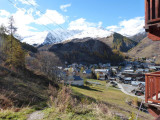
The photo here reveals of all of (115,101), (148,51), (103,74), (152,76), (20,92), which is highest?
(148,51)

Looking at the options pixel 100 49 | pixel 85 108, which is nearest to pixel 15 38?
pixel 85 108

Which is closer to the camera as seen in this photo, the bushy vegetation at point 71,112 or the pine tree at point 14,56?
the bushy vegetation at point 71,112

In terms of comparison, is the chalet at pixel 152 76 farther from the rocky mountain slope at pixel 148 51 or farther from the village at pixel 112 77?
the rocky mountain slope at pixel 148 51

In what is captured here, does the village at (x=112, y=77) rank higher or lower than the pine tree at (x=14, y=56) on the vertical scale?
lower

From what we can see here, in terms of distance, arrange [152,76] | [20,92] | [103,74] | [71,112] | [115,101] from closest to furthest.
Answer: [152,76] < [71,112] < [20,92] < [115,101] < [103,74]

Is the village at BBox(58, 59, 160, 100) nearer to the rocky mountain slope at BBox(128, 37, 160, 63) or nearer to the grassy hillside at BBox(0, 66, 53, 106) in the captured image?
the grassy hillside at BBox(0, 66, 53, 106)

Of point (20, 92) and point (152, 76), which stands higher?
point (152, 76)

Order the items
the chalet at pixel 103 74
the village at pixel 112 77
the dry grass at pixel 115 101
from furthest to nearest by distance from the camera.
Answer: the chalet at pixel 103 74 → the village at pixel 112 77 → the dry grass at pixel 115 101

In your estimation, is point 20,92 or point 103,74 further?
point 103,74

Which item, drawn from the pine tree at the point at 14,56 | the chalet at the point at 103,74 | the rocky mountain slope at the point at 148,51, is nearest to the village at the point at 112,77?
the chalet at the point at 103,74

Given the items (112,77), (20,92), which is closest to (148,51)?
(112,77)

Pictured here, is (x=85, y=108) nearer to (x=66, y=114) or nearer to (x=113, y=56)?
(x=66, y=114)

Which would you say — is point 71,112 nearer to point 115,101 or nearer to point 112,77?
point 115,101

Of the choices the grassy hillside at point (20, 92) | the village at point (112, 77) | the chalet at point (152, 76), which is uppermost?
the chalet at point (152, 76)
